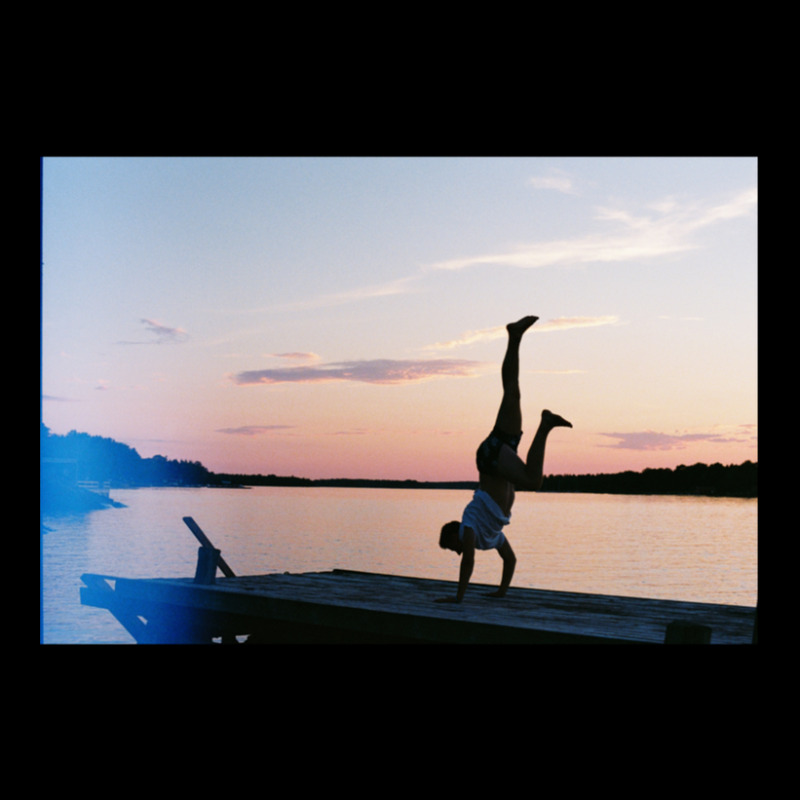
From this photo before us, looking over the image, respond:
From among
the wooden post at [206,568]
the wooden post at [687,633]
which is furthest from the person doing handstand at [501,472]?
the wooden post at [206,568]

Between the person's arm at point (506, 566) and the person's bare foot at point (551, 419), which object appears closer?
the person's bare foot at point (551, 419)

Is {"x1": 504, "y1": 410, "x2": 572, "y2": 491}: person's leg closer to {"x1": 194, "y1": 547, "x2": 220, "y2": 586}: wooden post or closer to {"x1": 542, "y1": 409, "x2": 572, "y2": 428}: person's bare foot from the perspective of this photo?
{"x1": 542, "y1": 409, "x2": 572, "y2": 428}: person's bare foot

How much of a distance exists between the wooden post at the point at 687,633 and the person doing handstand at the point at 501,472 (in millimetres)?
2739

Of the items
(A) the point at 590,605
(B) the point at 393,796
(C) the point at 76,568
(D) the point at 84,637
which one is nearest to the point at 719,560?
(C) the point at 76,568

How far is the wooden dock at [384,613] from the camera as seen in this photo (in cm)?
746

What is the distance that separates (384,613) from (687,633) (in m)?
2.98

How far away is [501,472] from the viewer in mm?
8820

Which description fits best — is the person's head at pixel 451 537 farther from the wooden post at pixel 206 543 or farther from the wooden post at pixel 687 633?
the wooden post at pixel 687 633

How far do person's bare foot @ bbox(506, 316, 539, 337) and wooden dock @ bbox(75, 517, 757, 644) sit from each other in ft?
8.06

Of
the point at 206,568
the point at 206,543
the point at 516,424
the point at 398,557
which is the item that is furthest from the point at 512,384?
the point at 398,557

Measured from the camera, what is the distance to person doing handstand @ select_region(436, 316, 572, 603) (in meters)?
8.65

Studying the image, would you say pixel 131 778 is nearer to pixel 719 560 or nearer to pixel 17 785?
pixel 17 785

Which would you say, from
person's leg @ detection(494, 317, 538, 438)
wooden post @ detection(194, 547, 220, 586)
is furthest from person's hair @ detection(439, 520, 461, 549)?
wooden post @ detection(194, 547, 220, 586)

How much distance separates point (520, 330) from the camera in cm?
853
